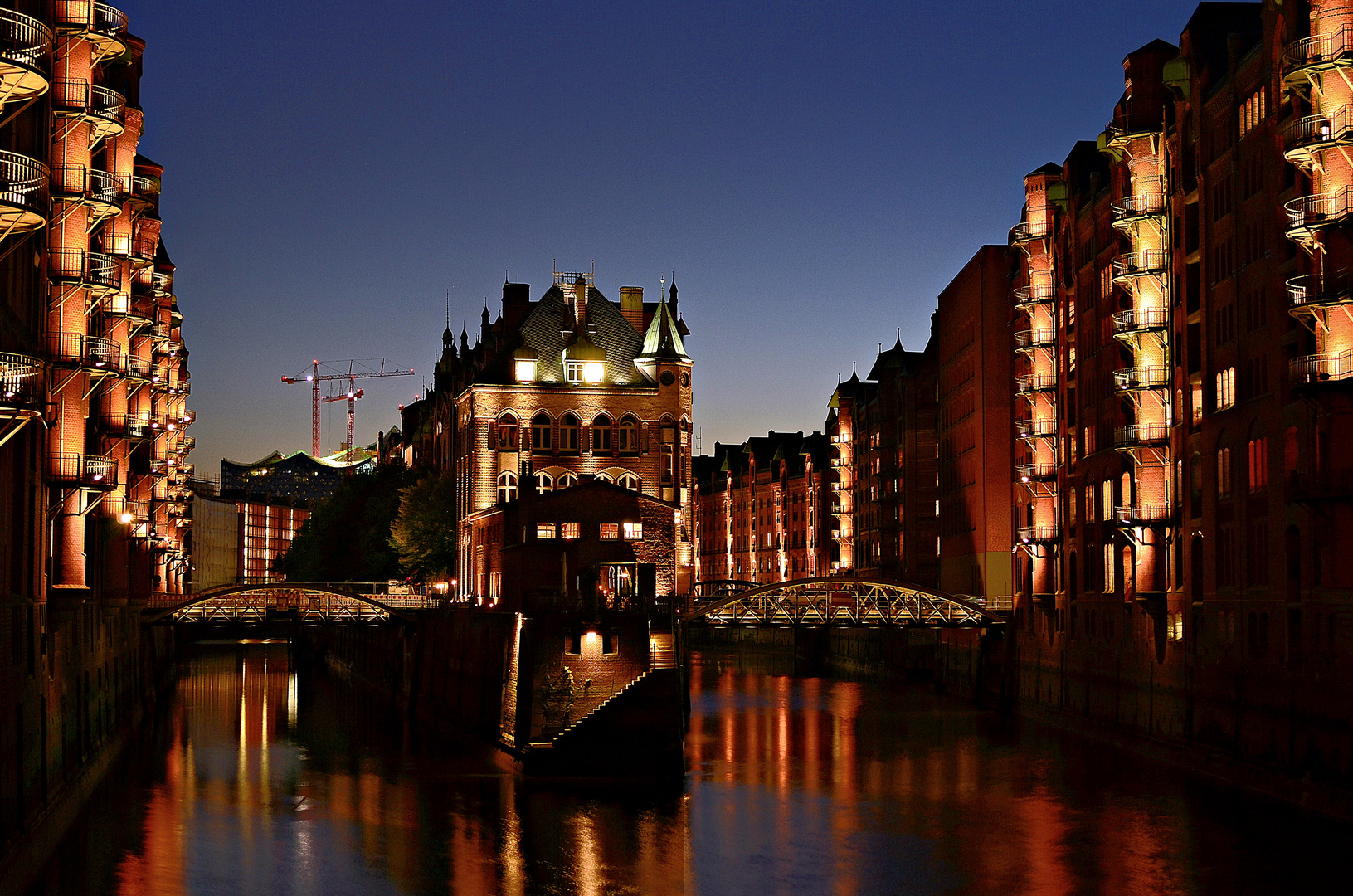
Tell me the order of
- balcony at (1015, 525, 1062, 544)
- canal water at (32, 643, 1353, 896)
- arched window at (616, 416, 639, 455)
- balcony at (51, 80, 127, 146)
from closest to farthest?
1. canal water at (32, 643, 1353, 896)
2. balcony at (51, 80, 127, 146)
3. balcony at (1015, 525, 1062, 544)
4. arched window at (616, 416, 639, 455)

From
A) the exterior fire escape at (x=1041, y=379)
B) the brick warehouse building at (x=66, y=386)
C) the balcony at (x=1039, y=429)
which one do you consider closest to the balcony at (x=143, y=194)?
the brick warehouse building at (x=66, y=386)

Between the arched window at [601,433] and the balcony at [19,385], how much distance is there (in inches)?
2570

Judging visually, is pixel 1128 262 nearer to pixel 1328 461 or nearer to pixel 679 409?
pixel 1328 461

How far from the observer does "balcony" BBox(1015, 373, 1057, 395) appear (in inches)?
3027

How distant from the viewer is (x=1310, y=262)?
153 ft

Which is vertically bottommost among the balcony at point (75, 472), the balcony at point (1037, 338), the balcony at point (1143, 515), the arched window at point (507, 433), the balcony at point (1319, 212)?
the balcony at point (1143, 515)

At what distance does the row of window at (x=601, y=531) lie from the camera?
7175 cm

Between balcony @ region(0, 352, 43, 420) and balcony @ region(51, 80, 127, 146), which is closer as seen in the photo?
balcony @ region(0, 352, 43, 420)

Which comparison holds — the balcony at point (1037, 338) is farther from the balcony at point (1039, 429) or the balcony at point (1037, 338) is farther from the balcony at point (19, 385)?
the balcony at point (19, 385)

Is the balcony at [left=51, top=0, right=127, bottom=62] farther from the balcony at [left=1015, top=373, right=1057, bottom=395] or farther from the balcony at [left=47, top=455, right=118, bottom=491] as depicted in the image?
the balcony at [left=1015, top=373, right=1057, bottom=395]

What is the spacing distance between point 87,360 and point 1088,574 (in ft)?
134

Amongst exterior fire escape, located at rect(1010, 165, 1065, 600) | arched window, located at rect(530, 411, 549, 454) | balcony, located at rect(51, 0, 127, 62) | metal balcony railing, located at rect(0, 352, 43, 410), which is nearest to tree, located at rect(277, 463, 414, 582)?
arched window, located at rect(530, 411, 549, 454)

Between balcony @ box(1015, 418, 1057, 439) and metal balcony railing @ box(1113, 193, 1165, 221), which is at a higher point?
metal balcony railing @ box(1113, 193, 1165, 221)

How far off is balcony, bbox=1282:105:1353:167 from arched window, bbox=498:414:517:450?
194ft
